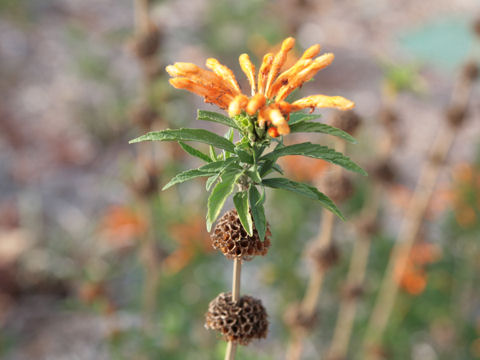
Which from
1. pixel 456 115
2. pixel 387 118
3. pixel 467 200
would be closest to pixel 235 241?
pixel 387 118

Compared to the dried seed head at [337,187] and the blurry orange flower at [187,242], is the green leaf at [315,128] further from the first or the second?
the blurry orange flower at [187,242]

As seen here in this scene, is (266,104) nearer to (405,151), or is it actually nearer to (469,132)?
(405,151)

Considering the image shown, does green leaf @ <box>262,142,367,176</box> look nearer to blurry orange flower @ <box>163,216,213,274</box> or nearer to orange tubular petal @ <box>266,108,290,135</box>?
orange tubular petal @ <box>266,108,290,135</box>

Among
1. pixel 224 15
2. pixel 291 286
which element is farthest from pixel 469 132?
pixel 291 286

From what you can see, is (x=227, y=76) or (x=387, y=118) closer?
(x=227, y=76)

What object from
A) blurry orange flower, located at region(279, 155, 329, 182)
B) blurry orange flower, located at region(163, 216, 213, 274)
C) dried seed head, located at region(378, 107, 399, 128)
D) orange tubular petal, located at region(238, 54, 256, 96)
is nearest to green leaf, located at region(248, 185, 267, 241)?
orange tubular petal, located at region(238, 54, 256, 96)

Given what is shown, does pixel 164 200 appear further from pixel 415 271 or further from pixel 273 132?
pixel 273 132
